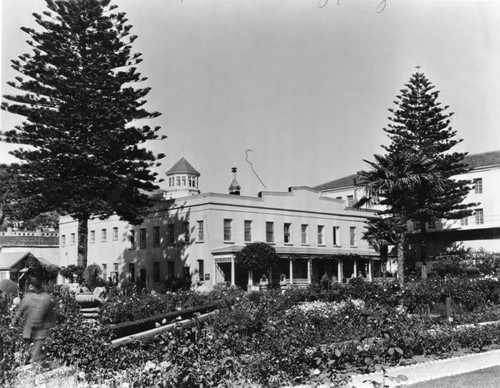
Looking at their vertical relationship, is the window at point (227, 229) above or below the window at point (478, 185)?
below

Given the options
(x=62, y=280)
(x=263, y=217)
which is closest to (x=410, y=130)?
(x=263, y=217)

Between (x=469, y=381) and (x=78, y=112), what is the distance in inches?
952

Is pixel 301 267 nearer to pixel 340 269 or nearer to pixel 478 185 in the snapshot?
pixel 340 269

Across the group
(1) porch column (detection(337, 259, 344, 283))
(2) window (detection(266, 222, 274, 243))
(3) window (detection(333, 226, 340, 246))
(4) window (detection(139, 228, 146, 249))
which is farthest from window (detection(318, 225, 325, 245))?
(4) window (detection(139, 228, 146, 249))

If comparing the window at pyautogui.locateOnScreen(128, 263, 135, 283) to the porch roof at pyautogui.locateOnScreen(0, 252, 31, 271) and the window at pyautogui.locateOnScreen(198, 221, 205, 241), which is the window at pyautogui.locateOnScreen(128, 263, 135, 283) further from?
the window at pyautogui.locateOnScreen(198, 221, 205, 241)

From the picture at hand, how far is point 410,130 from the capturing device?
1666 inches

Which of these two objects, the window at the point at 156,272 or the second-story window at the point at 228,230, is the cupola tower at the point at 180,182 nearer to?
the window at the point at 156,272

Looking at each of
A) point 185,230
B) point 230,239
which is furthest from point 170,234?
point 230,239

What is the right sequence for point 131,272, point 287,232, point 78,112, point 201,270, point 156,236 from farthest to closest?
point 131,272
point 156,236
point 287,232
point 201,270
point 78,112

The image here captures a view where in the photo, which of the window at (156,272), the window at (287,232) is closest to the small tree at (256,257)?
the window at (287,232)

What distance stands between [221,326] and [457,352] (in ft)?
13.8

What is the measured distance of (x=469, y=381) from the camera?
7.48 metres

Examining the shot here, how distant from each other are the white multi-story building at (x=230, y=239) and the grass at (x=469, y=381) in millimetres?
27707

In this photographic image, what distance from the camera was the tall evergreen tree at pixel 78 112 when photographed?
27.8 metres
